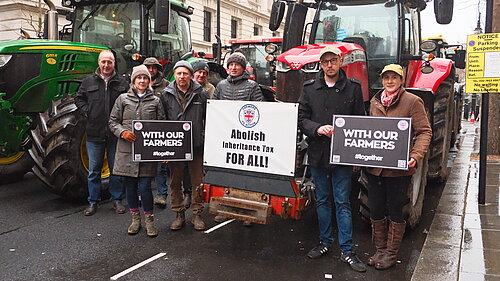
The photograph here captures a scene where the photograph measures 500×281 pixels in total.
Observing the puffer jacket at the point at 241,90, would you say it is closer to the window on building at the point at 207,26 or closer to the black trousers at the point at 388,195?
the black trousers at the point at 388,195

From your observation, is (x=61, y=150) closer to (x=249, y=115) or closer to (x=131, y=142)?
(x=131, y=142)

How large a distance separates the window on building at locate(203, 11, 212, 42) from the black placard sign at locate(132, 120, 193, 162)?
80.0 feet

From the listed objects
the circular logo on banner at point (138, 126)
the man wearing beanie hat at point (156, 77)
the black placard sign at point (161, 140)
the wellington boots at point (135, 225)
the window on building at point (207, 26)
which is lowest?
the wellington boots at point (135, 225)

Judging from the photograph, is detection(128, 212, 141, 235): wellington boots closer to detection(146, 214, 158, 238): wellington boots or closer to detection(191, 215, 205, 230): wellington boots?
detection(146, 214, 158, 238): wellington boots

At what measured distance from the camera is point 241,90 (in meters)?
5.05

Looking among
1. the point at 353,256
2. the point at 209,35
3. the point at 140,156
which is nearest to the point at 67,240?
the point at 140,156

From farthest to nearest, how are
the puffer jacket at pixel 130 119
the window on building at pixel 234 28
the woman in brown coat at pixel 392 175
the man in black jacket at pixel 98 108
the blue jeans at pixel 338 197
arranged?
the window on building at pixel 234 28 → the man in black jacket at pixel 98 108 → the puffer jacket at pixel 130 119 → the blue jeans at pixel 338 197 → the woman in brown coat at pixel 392 175

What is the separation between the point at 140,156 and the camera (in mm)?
4867

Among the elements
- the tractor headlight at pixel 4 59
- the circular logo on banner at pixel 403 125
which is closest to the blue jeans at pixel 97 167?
the tractor headlight at pixel 4 59

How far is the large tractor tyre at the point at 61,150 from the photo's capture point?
5766 mm

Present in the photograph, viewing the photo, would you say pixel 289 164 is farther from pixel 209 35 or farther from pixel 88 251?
pixel 209 35

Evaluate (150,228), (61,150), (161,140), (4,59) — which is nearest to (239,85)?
(161,140)

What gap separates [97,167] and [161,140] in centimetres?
135

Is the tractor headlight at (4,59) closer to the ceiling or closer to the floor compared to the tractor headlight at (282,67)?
closer to the ceiling
